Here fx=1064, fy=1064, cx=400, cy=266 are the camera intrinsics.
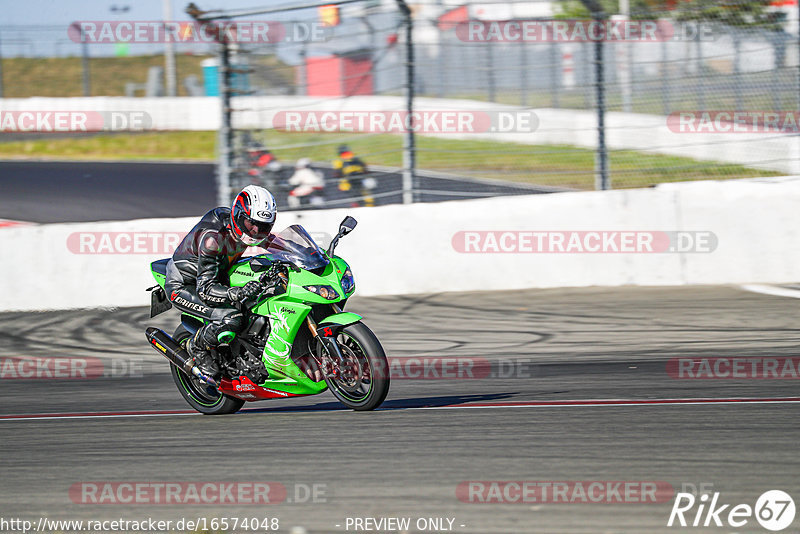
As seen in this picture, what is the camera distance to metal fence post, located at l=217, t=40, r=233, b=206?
12.4m

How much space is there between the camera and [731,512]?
4.25m

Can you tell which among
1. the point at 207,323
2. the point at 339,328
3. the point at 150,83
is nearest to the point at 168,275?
the point at 207,323

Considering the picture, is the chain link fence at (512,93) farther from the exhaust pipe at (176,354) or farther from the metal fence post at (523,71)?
the exhaust pipe at (176,354)

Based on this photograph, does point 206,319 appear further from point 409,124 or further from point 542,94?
point 542,94

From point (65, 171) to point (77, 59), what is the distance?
417 cm

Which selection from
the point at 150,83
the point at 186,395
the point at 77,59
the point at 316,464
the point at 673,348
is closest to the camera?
the point at 316,464

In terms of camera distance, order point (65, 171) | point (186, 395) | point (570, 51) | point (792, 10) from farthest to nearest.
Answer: point (65, 171) → point (570, 51) → point (792, 10) → point (186, 395)

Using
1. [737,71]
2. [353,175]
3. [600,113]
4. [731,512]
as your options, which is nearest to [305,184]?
[353,175]

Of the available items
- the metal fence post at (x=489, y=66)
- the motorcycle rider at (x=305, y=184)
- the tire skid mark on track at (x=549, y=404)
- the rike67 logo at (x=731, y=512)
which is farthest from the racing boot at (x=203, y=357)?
the metal fence post at (x=489, y=66)

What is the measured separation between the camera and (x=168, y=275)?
22.6 ft

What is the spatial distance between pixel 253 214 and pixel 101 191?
47.7 feet

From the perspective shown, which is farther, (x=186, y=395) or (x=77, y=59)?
(x=77, y=59)

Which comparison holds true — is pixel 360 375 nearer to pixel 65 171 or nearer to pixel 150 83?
pixel 65 171

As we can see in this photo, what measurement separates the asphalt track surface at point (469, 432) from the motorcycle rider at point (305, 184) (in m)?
2.74
